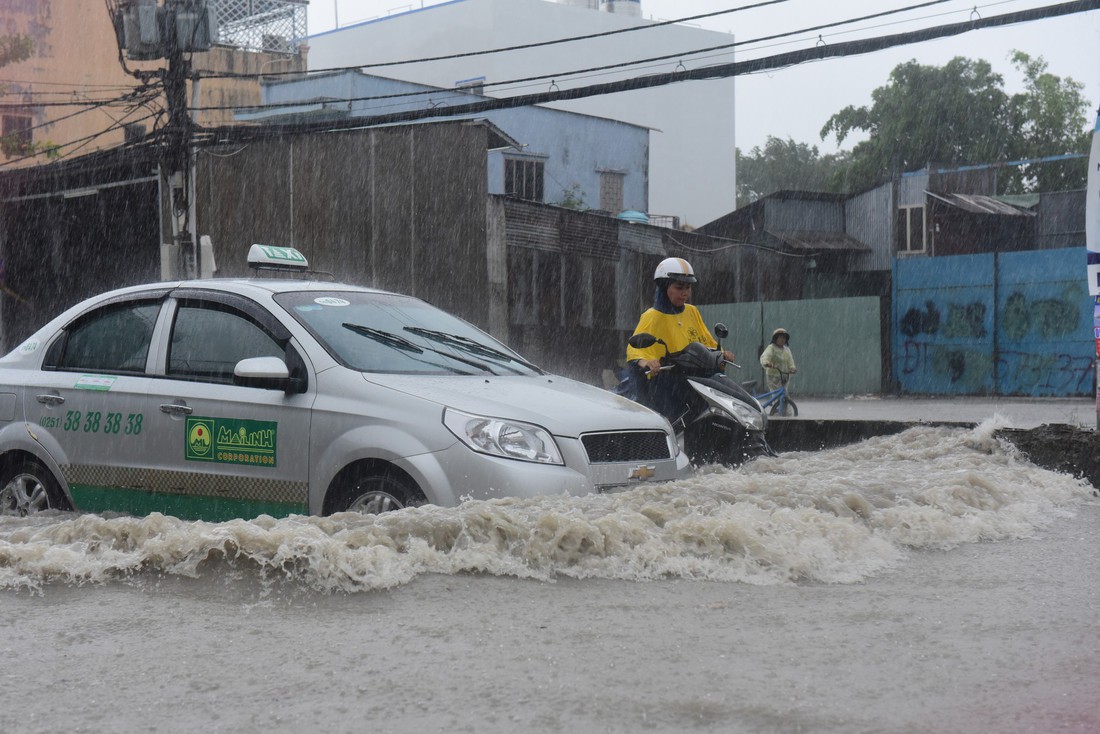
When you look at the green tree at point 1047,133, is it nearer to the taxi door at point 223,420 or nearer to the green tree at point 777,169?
the green tree at point 777,169

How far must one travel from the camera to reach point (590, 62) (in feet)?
152

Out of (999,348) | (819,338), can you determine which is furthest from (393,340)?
(819,338)

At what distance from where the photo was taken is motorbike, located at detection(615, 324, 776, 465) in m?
8.33

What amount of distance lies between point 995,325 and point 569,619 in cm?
2263

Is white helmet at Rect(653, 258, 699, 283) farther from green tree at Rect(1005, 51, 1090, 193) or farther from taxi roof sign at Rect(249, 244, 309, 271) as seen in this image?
green tree at Rect(1005, 51, 1090, 193)

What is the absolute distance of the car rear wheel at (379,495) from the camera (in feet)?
17.8

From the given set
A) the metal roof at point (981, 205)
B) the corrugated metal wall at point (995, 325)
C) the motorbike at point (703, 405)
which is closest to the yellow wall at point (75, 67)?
the metal roof at point (981, 205)

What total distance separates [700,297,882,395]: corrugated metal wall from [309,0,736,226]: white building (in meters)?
16.0

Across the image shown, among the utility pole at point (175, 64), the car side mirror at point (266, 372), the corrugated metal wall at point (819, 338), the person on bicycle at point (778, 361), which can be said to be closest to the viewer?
the car side mirror at point (266, 372)

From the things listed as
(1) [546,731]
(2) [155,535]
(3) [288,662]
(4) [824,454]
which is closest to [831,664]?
(1) [546,731]

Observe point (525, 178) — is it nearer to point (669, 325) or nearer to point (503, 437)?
point (669, 325)

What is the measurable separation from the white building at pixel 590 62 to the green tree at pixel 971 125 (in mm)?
7875

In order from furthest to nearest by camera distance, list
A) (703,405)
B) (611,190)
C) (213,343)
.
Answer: (611,190)
(703,405)
(213,343)

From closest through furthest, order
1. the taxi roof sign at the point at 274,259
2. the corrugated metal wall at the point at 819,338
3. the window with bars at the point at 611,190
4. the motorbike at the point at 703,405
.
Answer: the motorbike at the point at 703,405 → the taxi roof sign at the point at 274,259 → the corrugated metal wall at the point at 819,338 → the window with bars at the point at 611,190
